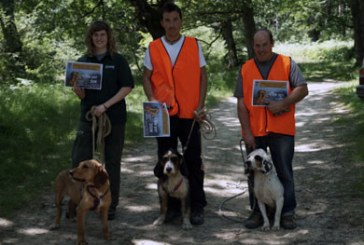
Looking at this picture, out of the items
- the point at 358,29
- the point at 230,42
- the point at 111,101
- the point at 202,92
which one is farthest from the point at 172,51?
the point at 230,42

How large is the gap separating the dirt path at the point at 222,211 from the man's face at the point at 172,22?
203 centimetres

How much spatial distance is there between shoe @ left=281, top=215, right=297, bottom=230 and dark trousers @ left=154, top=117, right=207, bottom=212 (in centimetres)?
94

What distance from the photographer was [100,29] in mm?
5520

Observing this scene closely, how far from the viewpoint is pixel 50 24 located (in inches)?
747

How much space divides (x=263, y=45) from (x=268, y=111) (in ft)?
2.17

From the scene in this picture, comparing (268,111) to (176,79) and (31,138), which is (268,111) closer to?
(176,79)

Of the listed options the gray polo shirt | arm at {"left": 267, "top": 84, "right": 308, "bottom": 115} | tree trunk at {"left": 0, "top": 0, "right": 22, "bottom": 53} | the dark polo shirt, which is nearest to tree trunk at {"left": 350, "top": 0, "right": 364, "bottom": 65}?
tree trunk at {"left": 0, "top": 0, "right": 22, "bottom": 53}

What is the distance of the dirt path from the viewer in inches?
205

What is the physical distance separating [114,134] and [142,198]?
4.48 feet

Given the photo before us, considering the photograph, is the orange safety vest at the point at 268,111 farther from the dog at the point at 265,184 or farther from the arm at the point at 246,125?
the dog at the point at 265,184

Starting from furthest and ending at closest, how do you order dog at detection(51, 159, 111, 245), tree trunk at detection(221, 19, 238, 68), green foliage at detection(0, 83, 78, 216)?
tree trunk at detection(221, 19, 238, 68)
green foliage at detection(0, 83, 78, 216)
dog at detection(51, 159, 111, 245)

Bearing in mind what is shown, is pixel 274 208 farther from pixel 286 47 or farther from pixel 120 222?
pixel 286 47

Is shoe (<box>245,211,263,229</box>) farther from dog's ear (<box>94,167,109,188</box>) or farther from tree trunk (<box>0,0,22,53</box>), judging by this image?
tree trunk (<box>0,0,22,53</box>)

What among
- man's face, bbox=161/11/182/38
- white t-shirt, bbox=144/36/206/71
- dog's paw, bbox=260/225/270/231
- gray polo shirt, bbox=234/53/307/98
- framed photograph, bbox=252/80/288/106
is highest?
man's face, bbox=161/11/182/38
